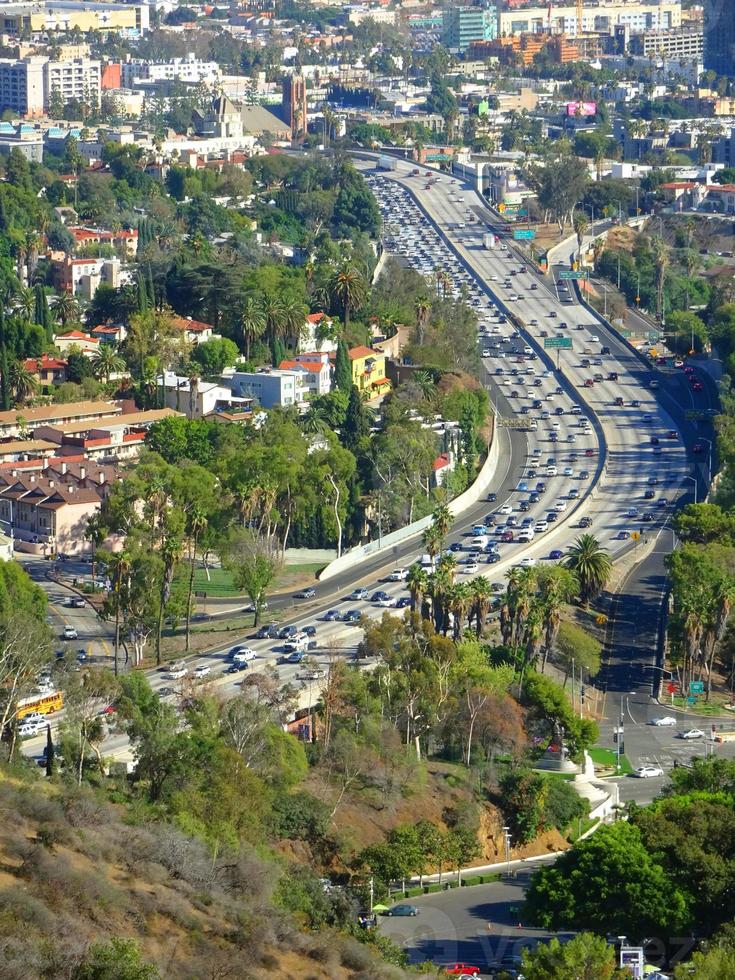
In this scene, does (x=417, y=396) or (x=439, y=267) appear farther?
(x=439, y=267)

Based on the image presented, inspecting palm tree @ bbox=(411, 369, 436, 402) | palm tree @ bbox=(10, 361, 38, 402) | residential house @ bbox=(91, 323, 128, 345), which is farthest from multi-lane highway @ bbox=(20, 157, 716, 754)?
palm tree @ bbox=(10, 361, 38, 402)

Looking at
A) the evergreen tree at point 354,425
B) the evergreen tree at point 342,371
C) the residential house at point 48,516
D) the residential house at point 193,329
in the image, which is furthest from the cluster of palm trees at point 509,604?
the residential house at point 193,329

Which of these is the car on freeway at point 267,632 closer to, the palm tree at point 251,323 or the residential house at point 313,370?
the residential house at point 313,370

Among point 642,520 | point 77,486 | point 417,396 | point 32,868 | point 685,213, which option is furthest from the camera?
point 685,213

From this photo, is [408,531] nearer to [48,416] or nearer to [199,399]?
[199,399]

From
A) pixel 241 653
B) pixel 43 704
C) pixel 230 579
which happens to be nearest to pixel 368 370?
pixel 230 579

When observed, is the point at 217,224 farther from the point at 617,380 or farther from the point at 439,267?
the point at 617,380

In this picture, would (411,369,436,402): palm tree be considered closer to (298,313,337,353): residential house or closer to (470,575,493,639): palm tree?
(298,313,337,353): residential house

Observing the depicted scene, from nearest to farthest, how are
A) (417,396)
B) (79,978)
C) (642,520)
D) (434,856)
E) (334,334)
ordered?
(79,978) < (434,856) < (642,520) < (417,396) < (334,334)

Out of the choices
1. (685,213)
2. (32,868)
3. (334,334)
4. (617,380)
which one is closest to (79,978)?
(32,868)
